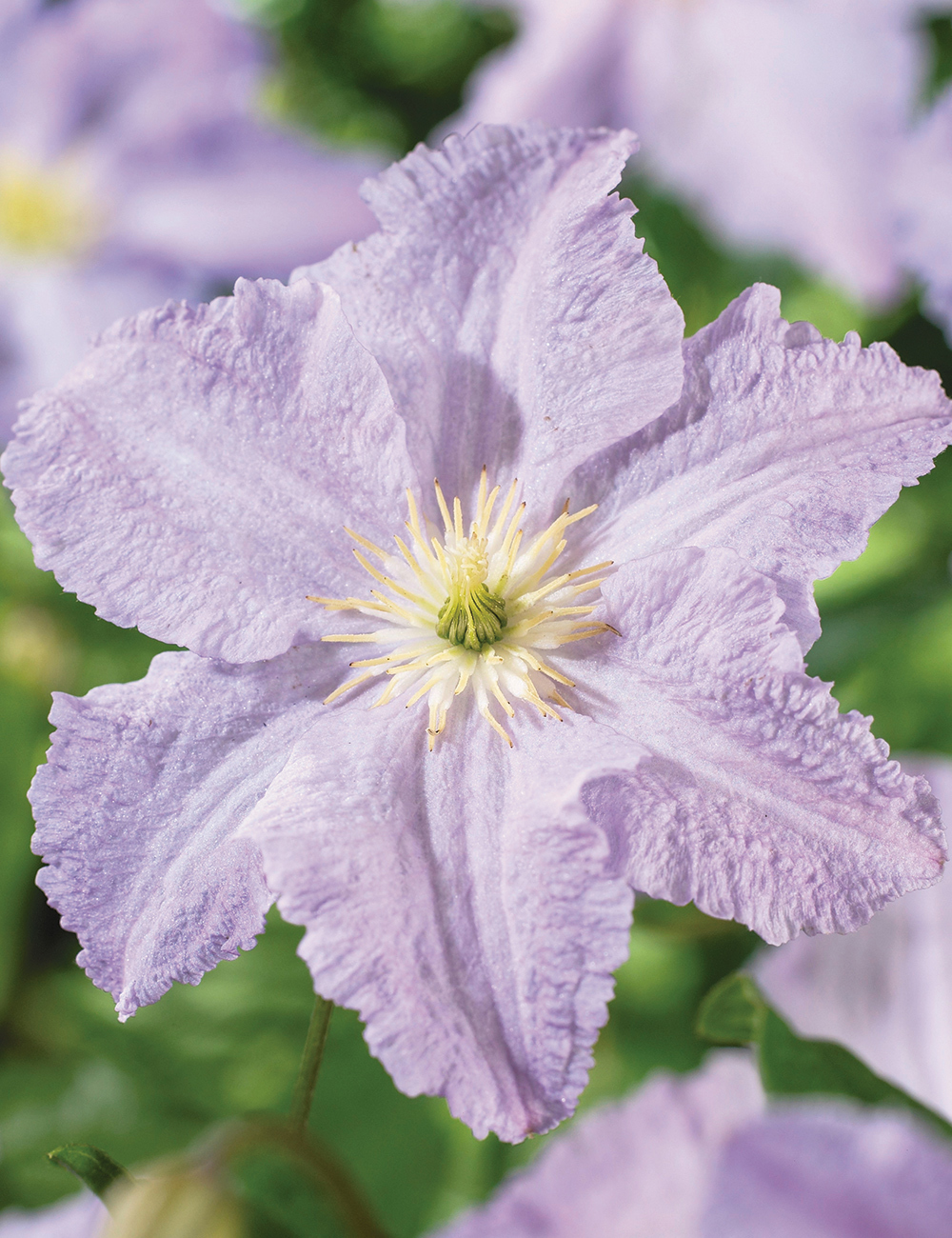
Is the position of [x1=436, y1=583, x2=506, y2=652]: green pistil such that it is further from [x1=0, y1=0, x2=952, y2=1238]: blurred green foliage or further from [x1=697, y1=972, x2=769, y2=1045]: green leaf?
[x1=0, y1=0, x2=952, y2=1238]: blurred green foliage

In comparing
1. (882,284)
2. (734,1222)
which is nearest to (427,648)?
(734,1222)

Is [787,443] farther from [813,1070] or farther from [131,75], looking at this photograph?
[131,75]

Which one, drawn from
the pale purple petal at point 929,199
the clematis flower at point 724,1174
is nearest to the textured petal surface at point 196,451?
the clematis flower at point 724,1174

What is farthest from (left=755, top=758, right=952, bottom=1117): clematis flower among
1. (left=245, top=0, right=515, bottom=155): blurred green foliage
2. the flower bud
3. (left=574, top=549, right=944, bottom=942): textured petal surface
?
(left=245, top=0, right=515, bottom=155): blurred green foliage

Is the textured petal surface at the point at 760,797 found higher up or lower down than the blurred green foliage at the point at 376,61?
lower down

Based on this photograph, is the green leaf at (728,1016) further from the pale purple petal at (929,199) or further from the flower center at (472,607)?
the pale purple petal at (929,199)

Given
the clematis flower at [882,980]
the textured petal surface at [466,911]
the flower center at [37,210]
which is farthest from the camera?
the flower center at [37,210]
